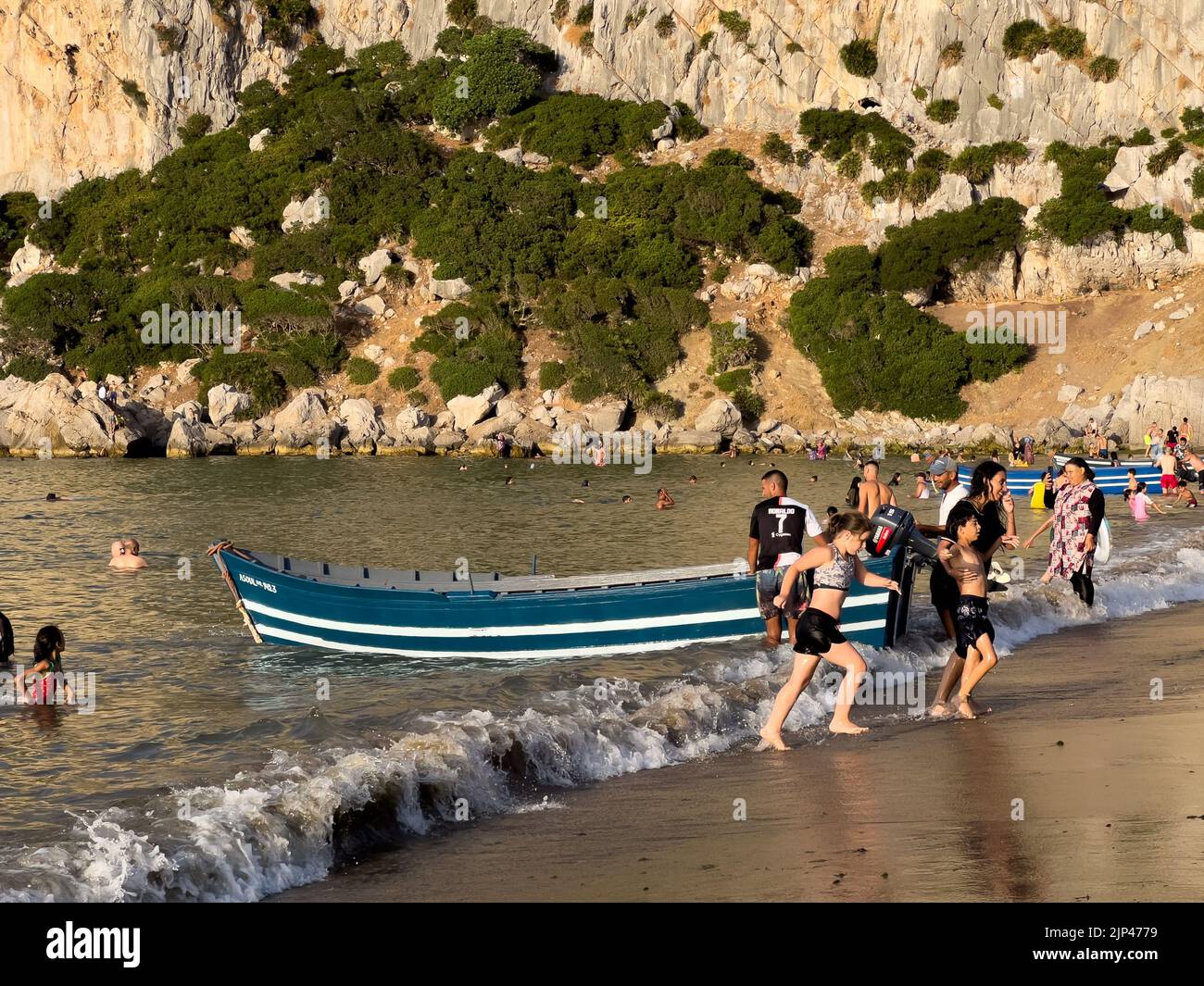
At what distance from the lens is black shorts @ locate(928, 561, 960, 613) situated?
498 inches

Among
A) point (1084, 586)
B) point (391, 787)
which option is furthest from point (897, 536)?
point (391, 787)

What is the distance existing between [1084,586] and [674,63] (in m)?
85.9

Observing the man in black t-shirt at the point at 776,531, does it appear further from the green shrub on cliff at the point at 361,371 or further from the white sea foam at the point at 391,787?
the green shrub on cliff at the point at 361,371

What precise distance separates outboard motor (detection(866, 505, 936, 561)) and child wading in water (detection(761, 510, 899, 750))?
355 centimetres

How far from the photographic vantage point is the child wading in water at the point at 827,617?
10.5 m

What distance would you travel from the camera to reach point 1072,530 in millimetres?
16844

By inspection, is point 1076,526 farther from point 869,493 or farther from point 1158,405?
point 1158,405

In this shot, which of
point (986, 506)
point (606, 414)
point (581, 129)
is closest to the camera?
point (986, 506)

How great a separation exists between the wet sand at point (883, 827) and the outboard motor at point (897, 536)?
116 inches

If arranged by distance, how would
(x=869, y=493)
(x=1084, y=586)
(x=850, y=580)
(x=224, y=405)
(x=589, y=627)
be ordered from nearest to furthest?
(x=850, y=580)
(x=589, y=627)
(x=1084, y=586)
(x=869, y=493)
(x=224, y=405)

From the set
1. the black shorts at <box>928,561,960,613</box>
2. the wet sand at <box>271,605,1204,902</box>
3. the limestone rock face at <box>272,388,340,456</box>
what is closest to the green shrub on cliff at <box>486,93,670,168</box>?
the limestone rock face at <box>272,388,340,456</box>

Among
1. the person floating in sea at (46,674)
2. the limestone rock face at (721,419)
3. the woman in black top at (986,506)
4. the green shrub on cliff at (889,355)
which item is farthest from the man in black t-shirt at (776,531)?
the green shrub on cliff at (889,355)

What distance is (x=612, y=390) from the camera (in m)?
70.9
